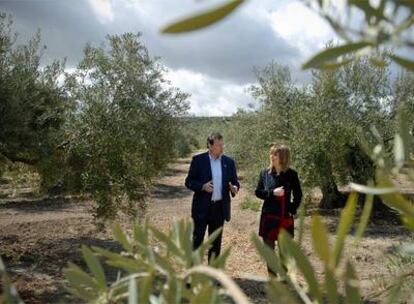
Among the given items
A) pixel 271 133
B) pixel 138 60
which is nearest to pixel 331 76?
pixel 271 133

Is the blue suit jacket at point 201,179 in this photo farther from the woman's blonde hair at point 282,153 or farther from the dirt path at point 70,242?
the woman's blonde hair at point 282,153

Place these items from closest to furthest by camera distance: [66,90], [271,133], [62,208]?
[66,90]
[271,133]
[62,208]

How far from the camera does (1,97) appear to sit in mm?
7031

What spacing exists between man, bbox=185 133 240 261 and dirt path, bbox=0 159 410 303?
0.37 m

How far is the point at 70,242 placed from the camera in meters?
9.62

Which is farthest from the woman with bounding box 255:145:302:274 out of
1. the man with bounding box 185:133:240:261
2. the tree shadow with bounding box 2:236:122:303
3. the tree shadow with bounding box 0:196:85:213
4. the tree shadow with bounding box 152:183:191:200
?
the tree shadow with bounding box 152:183:191:200

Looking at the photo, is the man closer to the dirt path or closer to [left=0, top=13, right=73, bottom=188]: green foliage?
the dirt path

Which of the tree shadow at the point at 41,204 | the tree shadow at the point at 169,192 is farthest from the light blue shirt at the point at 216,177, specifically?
the tree shadow at the point at 169,192

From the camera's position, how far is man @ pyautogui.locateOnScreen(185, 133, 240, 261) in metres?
5.86

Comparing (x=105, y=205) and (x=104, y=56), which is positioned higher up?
(x=104, y=56)

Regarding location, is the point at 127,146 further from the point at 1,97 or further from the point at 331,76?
the point at 331,76

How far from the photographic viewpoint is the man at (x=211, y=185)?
5859 mm

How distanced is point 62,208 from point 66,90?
18.3 feet

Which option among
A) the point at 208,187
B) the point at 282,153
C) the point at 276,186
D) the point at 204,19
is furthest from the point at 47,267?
the point at 204,19
